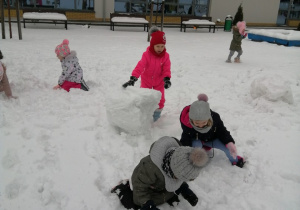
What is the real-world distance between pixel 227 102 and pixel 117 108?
2.38m

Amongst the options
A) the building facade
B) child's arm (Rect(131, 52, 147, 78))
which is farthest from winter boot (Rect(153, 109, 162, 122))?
the building facade

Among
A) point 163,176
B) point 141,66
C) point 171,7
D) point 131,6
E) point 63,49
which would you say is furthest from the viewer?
point 171,7

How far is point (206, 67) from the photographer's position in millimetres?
7578

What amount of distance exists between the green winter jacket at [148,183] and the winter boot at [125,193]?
63 millimetres

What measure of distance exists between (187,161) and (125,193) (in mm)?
916

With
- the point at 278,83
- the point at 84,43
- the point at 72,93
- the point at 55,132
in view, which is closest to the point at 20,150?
the point at 55,132

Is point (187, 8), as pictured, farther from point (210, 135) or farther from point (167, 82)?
point (210, 135)

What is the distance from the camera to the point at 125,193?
2572mm

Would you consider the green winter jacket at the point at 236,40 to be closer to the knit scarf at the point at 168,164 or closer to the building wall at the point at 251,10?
the knit scarf at the point at 168,164

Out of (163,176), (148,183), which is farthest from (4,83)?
(163,176)

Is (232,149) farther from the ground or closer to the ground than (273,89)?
closer to the ground

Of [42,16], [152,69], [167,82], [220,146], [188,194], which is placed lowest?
[188,194]

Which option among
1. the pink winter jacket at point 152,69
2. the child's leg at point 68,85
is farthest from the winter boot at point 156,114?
the child's leg at point 68,85

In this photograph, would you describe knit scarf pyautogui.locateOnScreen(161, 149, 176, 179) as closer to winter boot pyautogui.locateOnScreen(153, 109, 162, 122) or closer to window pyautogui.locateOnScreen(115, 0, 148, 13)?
winter boot pyautogui.locateOnScreen(153, 109, 162, 122)
